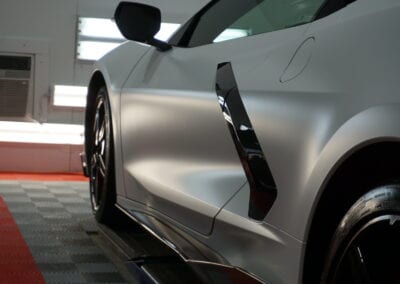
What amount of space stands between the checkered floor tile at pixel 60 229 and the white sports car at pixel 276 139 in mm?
361

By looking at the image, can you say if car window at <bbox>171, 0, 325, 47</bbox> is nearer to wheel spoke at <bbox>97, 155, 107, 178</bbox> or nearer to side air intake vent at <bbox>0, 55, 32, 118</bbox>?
wheel spoke at <bbox>97, 155, 107, 178</bbox>

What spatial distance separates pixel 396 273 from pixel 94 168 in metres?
2.25

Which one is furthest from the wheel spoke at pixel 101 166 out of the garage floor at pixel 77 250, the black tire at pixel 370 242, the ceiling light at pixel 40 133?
the ceiling light at pixel 40 133

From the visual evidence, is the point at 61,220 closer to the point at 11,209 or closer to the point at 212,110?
the point at 11,209

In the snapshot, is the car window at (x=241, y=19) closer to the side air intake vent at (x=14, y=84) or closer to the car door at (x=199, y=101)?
the car door at (x=199, y=101)

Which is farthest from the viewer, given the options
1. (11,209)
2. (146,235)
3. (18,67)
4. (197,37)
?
(18,67)

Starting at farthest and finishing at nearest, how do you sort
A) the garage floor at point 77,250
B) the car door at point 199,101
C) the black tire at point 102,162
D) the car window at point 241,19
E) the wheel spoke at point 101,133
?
1. the wheel spoke at point 101,133
2. the black tire at point 102,162
3. the garage floor at point 77,250
4. the car window at point 241,19
5. the car door at point 199,101

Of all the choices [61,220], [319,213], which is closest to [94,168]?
[61,220]

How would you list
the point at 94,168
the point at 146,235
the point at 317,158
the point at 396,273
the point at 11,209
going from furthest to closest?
the point at 11,209 < the point at 94,168 < the point at 146,235 < the point at 317,158 < the point at 396,273

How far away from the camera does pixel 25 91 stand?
17.4ft

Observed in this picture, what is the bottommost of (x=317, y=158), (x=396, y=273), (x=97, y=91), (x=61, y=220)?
(x=61, y=220)

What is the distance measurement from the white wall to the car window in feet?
10.1

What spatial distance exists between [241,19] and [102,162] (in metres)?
1.20

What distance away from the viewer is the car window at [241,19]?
1.74 m
